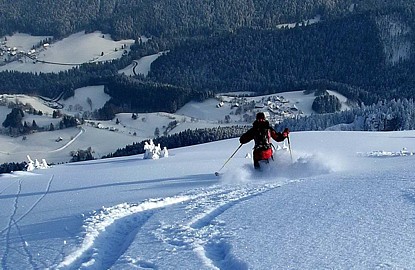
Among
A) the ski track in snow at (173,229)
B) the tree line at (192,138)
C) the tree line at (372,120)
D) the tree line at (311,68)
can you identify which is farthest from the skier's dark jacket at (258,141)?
the tree line at (311,68)

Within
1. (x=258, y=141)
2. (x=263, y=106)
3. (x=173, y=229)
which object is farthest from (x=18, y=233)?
(x=263, y=106)

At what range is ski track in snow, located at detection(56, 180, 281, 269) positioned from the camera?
368 inches

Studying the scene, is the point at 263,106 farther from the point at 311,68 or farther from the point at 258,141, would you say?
the point at 258,141

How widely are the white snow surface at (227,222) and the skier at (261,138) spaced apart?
21.8 inches

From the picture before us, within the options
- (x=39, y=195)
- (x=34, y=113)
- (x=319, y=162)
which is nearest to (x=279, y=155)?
(x=319, y=162)

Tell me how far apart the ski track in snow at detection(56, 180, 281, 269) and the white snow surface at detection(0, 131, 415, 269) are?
0.07ft

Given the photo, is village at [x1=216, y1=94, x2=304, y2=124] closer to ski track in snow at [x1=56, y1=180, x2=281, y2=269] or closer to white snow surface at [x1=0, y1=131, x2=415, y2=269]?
white snow surface at [x1=0, y1=131, x2=415, y2=269]

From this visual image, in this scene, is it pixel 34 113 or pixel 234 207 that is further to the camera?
pixel 34 113

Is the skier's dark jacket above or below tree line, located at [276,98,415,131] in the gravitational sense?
above

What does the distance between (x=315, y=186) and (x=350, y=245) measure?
4.37m

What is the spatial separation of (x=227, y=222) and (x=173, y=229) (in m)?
0.94

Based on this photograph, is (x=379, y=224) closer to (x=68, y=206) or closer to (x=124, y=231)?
(x=124, y=231)

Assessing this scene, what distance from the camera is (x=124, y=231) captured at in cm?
1144

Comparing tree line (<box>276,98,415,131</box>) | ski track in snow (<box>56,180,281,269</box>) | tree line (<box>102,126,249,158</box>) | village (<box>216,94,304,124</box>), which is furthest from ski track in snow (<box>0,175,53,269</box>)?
village (<box>216,94,304,124</box>)
